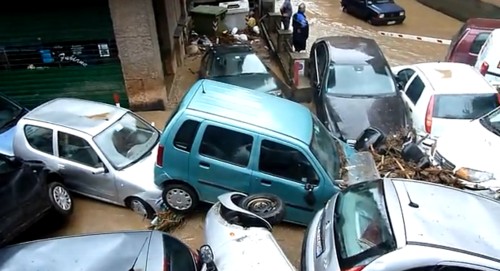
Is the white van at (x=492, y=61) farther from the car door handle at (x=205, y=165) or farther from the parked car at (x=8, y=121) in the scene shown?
the parked car at (x=8, y=121)

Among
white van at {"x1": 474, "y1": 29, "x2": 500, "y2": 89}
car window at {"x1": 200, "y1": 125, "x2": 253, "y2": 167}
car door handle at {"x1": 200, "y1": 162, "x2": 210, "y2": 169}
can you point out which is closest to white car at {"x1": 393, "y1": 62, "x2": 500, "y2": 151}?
white van at {"x1": 474, "y1": 29, "x2": 500, "y2": 89}

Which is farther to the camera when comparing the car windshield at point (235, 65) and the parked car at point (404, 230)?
the car windshield at point (235, 65)

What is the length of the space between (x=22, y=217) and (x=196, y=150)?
2.38 metres

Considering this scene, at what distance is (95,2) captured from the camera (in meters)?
9.39

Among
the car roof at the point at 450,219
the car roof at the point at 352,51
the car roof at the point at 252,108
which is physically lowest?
the car roof at the point at 352,51

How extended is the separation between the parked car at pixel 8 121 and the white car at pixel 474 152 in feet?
22.9

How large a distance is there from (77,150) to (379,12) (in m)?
16.8

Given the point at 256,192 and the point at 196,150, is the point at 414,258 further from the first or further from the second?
the point at 196,150

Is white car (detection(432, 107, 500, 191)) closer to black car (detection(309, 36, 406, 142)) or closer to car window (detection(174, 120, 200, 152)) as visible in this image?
black car (detection(309, 36, 406, 142))

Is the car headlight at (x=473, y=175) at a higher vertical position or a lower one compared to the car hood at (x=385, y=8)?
higher

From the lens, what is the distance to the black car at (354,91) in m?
8.68

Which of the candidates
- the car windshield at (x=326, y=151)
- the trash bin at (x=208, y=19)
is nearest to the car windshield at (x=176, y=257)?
the car windshield at (x=326, y=151)

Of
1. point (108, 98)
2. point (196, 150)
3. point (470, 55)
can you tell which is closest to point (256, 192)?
point (196, 150)

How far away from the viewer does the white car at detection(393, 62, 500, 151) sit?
28.2 ft
